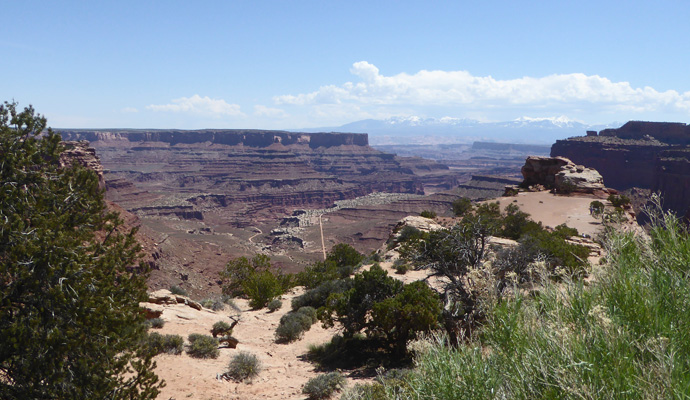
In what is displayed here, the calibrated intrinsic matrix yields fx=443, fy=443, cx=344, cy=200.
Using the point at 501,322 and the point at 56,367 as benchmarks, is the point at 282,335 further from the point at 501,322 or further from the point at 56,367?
the point at 501,322

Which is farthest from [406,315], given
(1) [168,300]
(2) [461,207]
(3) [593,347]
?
(2) [461,207]

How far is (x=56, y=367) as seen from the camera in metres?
7.32

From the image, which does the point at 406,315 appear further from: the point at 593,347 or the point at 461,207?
the point at 461,207

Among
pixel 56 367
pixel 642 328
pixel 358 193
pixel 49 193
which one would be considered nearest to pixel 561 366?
pixel 642 328

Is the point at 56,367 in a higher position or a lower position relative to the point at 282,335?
higher

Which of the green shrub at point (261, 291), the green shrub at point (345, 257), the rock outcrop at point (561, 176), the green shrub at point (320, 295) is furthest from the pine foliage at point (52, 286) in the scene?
the rock outcrop at point (561, 176)

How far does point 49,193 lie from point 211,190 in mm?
152433

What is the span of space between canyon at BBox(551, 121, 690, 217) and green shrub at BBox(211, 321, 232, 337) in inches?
3217

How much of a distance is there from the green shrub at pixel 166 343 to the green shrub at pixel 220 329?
2.24 m

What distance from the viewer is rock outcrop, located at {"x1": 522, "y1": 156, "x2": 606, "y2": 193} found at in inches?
1764

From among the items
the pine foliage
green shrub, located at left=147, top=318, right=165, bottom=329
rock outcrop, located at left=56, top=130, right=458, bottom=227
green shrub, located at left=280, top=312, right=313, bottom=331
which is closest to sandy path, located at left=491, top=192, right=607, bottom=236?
green shrub, located at left=280, top=312, right=313, bottom=331

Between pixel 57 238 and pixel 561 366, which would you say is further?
pixel 57 238

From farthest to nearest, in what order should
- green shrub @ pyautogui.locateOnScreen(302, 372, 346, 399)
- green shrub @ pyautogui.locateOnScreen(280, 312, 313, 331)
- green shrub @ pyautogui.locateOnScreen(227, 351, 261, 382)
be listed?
green shrub @ pyautogui.locateOnScreen(280, 312, 313, 331) → green shrub @ pyautogui.locateOnScreen(227, 351, 261, 382) → green shrub @ pyautogui.locateOnScreen(302, 372, 346, 399)

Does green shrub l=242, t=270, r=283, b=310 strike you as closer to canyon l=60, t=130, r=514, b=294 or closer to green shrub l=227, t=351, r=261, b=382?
green shrub l=227, t=351, r=261, b=382
